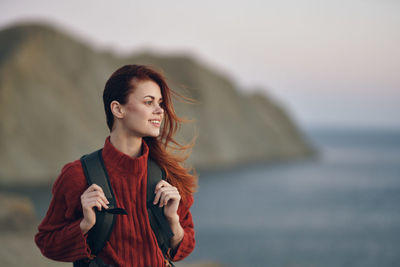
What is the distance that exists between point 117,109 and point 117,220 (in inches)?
25.3

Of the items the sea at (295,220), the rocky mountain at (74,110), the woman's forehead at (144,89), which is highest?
the rocky mountain at (74,110)

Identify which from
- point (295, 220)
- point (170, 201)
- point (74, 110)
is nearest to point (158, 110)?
point (170, 201)

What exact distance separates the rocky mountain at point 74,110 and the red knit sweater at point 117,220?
1165cm

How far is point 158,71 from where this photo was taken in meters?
2.57

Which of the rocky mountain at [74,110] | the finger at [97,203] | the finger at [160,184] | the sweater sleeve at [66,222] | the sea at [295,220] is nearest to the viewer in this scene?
the finger at [97,203]

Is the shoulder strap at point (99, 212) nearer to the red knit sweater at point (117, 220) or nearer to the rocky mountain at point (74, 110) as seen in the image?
the red knit sweater at point (117, 220)

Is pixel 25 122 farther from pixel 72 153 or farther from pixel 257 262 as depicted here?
pixel 257 262

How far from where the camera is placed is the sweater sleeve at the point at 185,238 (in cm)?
264

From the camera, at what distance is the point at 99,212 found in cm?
234

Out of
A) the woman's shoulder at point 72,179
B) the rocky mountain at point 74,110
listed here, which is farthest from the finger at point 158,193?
the rocky mountain at point 74,110

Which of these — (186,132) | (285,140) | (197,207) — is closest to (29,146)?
(197,207)

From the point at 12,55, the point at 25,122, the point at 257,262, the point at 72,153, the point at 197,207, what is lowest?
the point at 257,262

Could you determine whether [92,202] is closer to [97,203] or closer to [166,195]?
[97,203]

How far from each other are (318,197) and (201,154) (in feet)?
54.3
